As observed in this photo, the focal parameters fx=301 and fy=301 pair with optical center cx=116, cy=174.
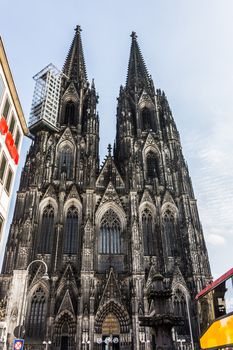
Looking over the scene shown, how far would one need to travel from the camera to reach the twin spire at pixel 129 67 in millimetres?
43062

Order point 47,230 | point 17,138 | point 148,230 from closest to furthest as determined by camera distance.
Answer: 1. point 17,138
2. point 47,230
3. point 148,230

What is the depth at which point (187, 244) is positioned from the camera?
29.3 meters

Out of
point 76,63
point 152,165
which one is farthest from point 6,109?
point 76,63

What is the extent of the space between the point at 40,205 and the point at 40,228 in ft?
7.59

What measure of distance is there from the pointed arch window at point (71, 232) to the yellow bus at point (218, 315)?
17.9 meters

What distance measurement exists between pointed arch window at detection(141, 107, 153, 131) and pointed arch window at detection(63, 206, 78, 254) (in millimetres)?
14763

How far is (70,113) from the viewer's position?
127ft

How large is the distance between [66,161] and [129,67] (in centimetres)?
2233

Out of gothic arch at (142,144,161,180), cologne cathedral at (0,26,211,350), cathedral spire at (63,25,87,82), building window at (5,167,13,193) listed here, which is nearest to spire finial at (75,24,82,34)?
cathedral spire at (63,25,87,82)

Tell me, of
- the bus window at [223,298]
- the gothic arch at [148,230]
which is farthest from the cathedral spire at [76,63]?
the bus window at [223,298]

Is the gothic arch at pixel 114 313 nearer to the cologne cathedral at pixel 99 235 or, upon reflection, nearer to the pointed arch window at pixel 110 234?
the cologne cathedral at pixel 99 235

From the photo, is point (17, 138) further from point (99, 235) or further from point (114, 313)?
point (114, 313)

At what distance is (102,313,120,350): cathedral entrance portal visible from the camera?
24.9 m

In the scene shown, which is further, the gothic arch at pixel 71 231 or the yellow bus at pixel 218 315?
the gothic arch at pixel 71 231
